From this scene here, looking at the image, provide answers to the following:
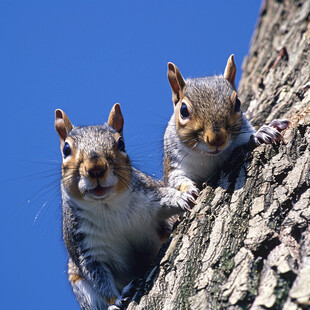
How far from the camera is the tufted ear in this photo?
509 centimetres

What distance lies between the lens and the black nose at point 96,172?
418cm

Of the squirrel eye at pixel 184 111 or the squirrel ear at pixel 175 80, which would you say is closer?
the squirrel eye at pixel 184 111

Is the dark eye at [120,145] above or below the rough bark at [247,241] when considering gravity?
above

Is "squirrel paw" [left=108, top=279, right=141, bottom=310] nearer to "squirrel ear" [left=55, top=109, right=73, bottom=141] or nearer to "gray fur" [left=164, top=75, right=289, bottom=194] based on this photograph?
"gray fur" [left=164, top=75, right=289, bottom=194]

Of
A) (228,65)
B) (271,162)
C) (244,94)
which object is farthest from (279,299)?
(244,94)

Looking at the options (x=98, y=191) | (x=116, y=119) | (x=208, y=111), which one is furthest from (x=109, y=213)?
(x=208, y=111)

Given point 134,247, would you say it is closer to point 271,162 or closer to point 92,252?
point 92,252

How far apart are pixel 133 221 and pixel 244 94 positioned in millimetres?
2968

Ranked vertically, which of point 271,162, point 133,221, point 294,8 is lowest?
point 271,162

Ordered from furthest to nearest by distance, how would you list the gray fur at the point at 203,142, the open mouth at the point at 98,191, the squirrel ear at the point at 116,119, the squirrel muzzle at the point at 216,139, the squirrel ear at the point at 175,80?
the squirrel ear at the point at 175,80 < the squirrel ear at the point at 116,119 < the gray fur at the point at 203,142 < the squirrel muzzle at the point at 216,139 < the open mouth at the point at 98,191

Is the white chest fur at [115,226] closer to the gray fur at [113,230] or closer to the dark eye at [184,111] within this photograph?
the gray fur at [113,230]

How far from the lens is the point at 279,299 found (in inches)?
116

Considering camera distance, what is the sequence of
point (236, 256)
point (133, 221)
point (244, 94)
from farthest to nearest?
point (244, 94) → point (133, 221) → point (236, 256)

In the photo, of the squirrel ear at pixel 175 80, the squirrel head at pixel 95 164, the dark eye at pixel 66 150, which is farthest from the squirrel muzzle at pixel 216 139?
the dark eye at pixel 66 150
